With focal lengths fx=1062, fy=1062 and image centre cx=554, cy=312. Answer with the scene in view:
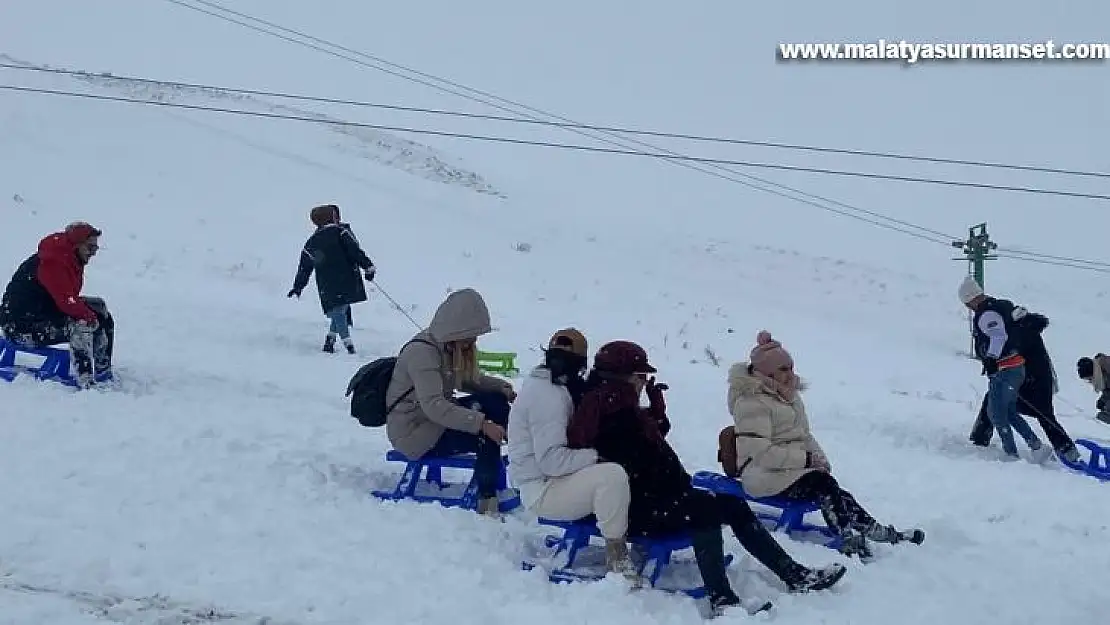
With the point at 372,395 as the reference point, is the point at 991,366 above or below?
above

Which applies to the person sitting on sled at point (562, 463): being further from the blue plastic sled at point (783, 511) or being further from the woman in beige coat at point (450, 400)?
the blue plastic sled at point (783, 511)

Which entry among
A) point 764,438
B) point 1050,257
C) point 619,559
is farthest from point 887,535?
point 1050,257

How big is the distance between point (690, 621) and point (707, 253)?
31.9 meters

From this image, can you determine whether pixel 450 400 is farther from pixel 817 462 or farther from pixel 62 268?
pixel 62 268

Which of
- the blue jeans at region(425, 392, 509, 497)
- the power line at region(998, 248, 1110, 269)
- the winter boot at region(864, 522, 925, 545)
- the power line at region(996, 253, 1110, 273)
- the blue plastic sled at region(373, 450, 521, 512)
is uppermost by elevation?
the power line at region(998, 248, 1110, 269)

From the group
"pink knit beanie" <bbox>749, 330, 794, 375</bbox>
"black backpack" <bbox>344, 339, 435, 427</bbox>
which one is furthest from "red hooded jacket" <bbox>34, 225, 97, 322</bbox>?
"pink knit beanie" <bbox>749, 330, 794, 375</bbox>

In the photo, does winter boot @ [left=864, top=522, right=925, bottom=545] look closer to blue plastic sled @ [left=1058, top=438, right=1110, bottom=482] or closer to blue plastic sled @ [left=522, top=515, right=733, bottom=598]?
blue plastic sled @ [left=522, top=515, right=733, bottom=598]

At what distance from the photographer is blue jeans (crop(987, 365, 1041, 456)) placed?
416 inches

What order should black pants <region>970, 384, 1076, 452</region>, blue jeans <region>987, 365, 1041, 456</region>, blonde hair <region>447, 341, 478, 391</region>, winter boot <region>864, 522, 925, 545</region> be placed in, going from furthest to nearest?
blue jeans <region>987, 365, 1041, 456</region>, black pants <region>970, 384, 1076, 452</region>, blonde hair <region>447, 341, 478, 391</region>, winter boot <region>864, 522, 925, 545</region>

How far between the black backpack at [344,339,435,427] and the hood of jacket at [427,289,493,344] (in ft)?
1.18

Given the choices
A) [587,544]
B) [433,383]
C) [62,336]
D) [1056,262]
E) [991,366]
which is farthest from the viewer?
[1056,262]

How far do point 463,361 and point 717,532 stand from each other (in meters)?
2.42

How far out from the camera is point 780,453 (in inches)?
276

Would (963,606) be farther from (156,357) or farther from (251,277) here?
(251,277)
